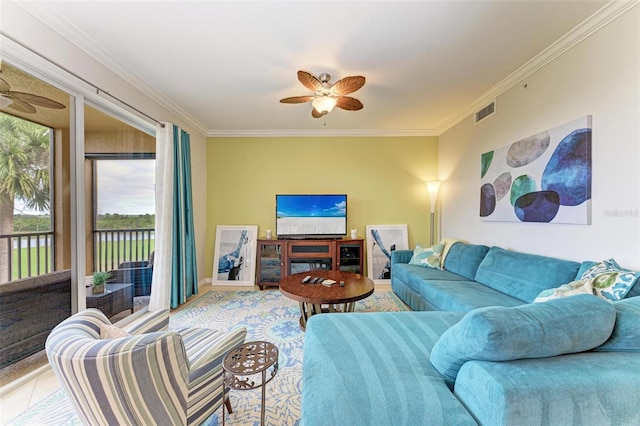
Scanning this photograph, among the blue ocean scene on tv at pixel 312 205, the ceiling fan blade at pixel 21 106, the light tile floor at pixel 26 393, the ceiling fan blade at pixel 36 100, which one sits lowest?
the light tile floor at pixel 26 393

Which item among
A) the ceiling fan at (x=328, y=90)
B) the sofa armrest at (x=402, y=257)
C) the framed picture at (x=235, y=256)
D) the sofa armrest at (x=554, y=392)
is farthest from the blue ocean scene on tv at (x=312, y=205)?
the sofa armrest at (x=554, y=392)

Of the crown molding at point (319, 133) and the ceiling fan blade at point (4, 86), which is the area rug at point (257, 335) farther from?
the crown molding at point (319, 133)

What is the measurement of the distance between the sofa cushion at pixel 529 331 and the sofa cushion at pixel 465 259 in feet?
5.79

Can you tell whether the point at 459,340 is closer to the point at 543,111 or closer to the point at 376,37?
the point at 376,37

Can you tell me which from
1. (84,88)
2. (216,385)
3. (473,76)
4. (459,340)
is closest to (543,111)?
(473,76)

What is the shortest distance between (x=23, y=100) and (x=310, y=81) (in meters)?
2.09

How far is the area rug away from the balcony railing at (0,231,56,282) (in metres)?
0.89

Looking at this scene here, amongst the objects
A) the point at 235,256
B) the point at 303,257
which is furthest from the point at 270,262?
the point at 235,256

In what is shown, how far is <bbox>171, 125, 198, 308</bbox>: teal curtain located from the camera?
10.1ft

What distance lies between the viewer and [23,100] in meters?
1.71

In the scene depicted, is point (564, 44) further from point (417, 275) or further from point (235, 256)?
point (235, 256)

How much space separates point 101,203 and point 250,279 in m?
2.17

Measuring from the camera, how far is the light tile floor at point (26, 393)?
147 centimetres

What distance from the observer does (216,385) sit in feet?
4.09
